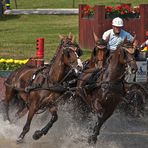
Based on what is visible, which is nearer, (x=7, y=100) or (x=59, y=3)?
(x=7, y=100)

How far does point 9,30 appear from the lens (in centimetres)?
3105

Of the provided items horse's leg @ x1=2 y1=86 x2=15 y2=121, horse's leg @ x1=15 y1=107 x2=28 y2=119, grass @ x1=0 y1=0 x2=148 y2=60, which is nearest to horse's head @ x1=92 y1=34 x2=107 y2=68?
horse's leg @ x1=15 y1=107 x2=28 y2=119

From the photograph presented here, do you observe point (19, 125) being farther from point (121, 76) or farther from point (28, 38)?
point (28, 38)

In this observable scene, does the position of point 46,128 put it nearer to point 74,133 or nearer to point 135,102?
point 74,133

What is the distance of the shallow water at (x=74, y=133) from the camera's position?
11.4 meters

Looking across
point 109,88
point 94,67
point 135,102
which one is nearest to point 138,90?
point 135,102

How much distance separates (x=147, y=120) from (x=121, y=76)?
4.09 metres

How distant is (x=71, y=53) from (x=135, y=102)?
3034 millimetres

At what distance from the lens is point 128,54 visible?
10.0m

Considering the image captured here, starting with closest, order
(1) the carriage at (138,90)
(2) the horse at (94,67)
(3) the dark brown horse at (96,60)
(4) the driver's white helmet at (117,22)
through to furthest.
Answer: (2) the horse at (94,67), (3) the dark brown horse at (96,60), (4) the driver's white helmet at (117,22), (1) the carriage at (138,90)

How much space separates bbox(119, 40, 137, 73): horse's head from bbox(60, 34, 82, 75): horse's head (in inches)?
28.9

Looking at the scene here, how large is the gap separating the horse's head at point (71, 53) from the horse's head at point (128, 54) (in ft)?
2.41

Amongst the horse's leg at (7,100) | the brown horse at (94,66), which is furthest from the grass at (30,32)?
the brown horse at (94,66)

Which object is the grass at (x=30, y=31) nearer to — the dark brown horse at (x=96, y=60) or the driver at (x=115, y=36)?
the driver at (x=115, y=36)
